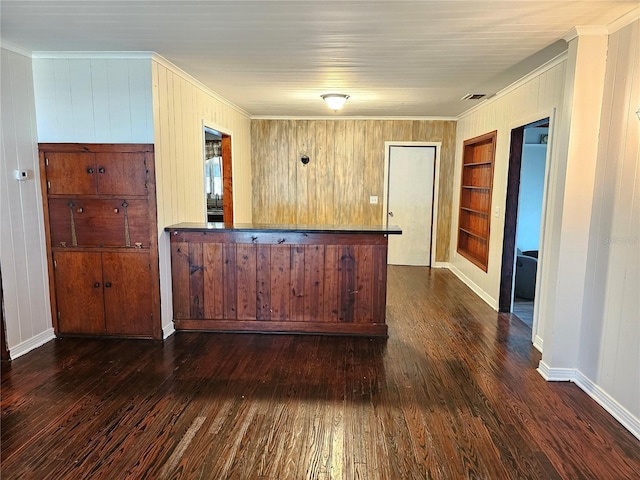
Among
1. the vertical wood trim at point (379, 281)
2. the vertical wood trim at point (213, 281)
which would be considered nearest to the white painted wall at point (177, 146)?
the vertical wood trim at point (213, 281)

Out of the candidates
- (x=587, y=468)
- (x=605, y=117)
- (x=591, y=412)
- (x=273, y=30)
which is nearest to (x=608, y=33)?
(x=605, y=117)

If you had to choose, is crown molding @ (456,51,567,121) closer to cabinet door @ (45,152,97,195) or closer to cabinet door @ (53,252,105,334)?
cabinet door @ (45,152,97,195)

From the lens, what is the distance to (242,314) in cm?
373

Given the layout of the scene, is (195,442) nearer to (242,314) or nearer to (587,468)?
(242,314)

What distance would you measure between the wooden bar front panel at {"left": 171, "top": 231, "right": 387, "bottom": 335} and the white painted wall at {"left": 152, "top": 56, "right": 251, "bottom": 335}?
173 mm

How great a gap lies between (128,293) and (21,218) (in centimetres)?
100

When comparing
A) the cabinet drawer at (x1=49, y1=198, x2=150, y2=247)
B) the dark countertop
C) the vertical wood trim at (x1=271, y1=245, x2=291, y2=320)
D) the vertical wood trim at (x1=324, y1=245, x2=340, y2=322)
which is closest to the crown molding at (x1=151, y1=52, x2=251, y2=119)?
the cabinet drawer at (x1=49, y1=198, x2=150, y2=247)

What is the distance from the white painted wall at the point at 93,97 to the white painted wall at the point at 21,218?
0.12 metres

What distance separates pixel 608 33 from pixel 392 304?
3.10 m

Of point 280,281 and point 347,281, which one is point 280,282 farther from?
point 347,281

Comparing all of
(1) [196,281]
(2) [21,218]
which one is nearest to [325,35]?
(1) [196,281]

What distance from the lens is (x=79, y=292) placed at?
3.49 m

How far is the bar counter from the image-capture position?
3.59 meters

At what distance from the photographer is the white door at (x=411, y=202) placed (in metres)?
6.34
